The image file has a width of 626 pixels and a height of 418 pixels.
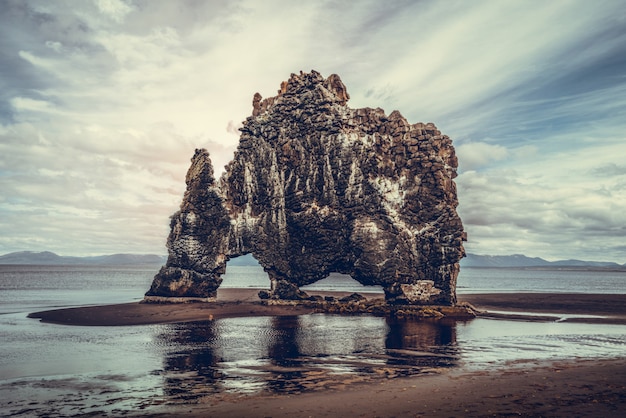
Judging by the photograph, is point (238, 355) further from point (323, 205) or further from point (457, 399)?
point (323, 205)

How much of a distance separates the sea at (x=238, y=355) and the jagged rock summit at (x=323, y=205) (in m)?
10.7

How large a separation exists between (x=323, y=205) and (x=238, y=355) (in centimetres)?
3316

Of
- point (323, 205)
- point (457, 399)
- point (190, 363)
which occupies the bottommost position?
point (457, 399)

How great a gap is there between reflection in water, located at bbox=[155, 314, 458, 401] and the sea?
0.07 meters

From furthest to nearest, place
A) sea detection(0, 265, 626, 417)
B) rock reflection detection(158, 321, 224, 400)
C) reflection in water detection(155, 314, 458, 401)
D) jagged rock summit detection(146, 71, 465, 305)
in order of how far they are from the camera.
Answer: jagged rock summit detection(146, 71, 465, 305)
reflection in water detection(155, 314, 458, 401)
rock reflection detection(158, 321, 224, 400)
sea detection(0, 265, 626, 417)

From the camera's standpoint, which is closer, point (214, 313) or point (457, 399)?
point (457, 399)

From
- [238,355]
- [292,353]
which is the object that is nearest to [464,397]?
[292,353]

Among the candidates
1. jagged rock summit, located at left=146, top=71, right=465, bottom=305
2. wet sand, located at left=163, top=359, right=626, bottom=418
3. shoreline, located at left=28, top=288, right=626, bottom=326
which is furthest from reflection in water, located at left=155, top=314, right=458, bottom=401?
jagged rock summit, located at left=146, top=71, right=465, bottom=305

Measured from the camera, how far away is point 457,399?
21.9 m

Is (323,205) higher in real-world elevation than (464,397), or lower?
higher

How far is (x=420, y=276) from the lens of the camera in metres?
59.8

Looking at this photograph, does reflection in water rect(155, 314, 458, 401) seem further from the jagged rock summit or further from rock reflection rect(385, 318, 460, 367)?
the jagged rock summit

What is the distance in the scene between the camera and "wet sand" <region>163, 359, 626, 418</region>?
65.1 feet

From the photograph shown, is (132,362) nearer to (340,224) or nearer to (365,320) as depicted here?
(365,320)
